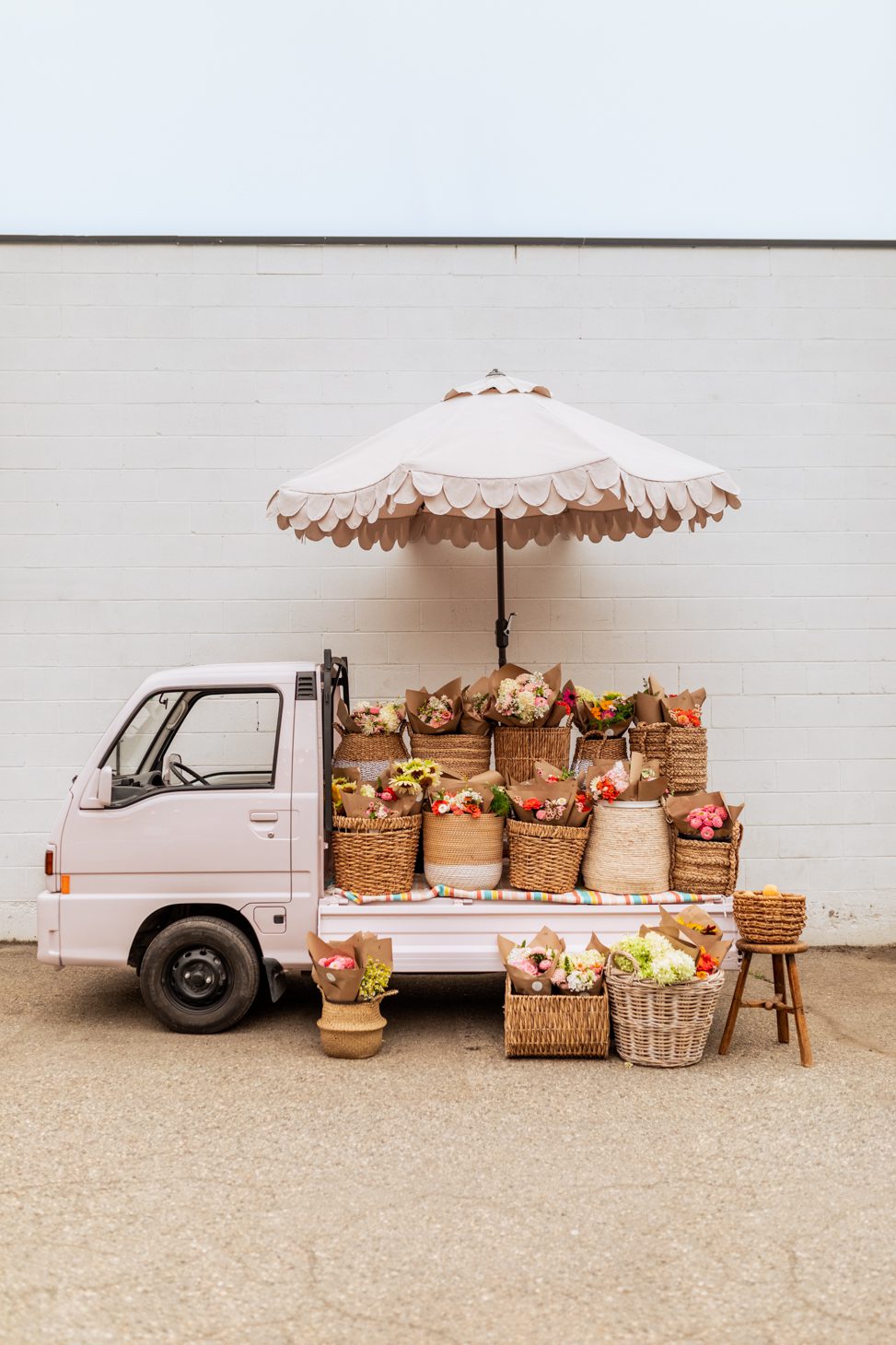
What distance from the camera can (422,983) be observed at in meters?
6.87

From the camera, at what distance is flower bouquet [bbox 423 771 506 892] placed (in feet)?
18.3

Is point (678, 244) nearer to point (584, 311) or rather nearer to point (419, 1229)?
point (584, 311)

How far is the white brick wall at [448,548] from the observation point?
302 inches

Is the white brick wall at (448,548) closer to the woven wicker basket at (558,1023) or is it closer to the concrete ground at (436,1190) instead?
the concrete ground at (436,1190)

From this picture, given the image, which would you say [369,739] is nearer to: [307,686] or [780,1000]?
[307,686]

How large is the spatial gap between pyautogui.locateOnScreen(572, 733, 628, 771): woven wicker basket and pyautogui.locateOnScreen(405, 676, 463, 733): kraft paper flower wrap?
0.68 meters

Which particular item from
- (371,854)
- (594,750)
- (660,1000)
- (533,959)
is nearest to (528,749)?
(594,750)

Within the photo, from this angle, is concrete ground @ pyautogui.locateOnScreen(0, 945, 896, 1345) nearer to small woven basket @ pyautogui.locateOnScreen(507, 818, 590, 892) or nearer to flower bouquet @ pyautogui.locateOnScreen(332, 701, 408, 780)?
small woven basket @ pyautogui.locateOnScreen(507, 818, 590, 892)

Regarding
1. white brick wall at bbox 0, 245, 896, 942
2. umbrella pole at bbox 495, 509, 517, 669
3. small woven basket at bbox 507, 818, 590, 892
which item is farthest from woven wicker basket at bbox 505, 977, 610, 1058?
white brick wall at bbox 0, 245, 896, 942

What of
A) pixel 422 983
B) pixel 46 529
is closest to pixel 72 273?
pixel 46 529

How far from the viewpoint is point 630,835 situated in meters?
5.51

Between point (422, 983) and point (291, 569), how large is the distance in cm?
285

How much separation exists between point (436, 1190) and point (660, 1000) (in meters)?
1.61

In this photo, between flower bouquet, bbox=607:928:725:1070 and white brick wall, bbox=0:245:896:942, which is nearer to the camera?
flower bouquet, bbox=607:928:725:1070
